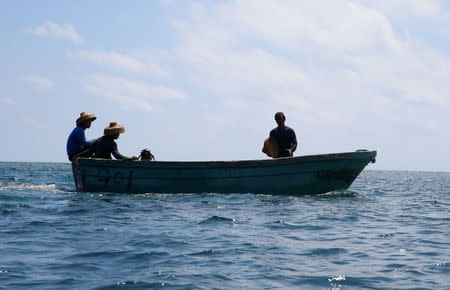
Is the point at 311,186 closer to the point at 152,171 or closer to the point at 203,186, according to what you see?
the point at 203,186

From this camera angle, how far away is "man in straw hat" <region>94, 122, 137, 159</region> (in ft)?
39.4

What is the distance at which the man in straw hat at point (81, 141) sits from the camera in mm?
→ 12375

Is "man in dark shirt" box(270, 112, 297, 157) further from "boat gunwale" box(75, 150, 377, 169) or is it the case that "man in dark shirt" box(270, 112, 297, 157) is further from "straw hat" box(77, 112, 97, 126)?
"straw hat" box(77, 112, 97, 126)

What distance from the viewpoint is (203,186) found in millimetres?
12422

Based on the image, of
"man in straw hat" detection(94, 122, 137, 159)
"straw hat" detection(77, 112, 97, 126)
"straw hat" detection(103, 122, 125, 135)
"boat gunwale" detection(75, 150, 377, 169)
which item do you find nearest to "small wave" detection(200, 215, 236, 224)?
"boat gunwale" detection(75, 150, 377, 169)

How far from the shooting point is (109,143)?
12.2 m

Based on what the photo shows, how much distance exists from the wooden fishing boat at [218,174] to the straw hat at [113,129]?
→ 704 millimetres

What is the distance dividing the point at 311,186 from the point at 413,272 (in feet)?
24.5

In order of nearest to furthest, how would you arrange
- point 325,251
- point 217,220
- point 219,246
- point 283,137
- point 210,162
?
point 325,251 < point 219,246 < point 217,220 < point 210,162 < point 283,137

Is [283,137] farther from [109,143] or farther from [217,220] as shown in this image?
[217,220]

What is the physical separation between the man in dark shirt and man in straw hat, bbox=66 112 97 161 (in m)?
4.74

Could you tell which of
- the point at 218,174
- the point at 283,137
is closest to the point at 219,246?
the point at 218,174

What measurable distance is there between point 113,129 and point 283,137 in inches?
169

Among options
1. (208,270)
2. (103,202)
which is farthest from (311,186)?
(208,270)
